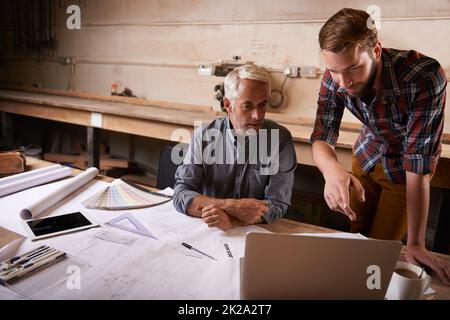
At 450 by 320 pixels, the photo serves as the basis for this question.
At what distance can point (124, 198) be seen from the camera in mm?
1365

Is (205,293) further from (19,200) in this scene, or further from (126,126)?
(126,126)

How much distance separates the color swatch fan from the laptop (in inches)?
26.5

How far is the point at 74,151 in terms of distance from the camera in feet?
14.9

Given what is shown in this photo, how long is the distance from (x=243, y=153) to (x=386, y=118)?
543mm

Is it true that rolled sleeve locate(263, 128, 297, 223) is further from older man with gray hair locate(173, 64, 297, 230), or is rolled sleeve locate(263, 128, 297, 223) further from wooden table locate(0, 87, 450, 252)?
wooden table locate(0, 87, 450, 252)

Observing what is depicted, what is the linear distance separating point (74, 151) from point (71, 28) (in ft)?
4.71

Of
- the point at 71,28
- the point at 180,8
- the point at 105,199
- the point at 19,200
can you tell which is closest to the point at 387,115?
the point at 105,199

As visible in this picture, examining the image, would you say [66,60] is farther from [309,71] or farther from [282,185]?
[282,185]

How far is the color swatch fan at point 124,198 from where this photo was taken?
1.29 meters

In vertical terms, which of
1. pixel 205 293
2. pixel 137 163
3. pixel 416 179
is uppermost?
pixel 416 179

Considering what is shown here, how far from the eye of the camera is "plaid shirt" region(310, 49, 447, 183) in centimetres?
114

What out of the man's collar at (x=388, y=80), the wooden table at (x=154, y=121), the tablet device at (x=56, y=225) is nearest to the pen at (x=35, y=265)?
the tablet device at (x=56, y=225)

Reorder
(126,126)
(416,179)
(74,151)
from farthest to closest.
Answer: (74,151) → (126,126) → (416,179)

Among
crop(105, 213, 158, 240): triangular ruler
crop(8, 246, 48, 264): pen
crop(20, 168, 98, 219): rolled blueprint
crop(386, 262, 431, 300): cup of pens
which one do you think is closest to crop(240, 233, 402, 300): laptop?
crop(386, 262, 431, 300): cup of pens
